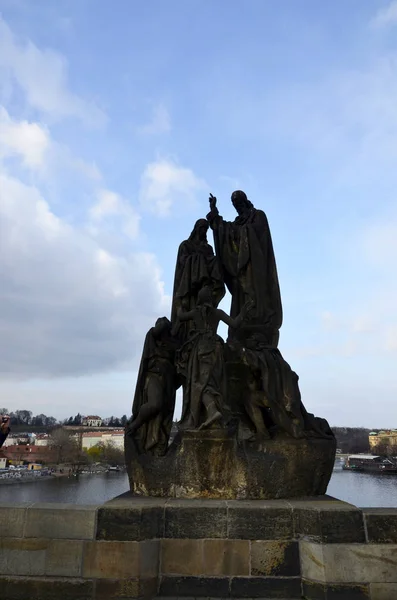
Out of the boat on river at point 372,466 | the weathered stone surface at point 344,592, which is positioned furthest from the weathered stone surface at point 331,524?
the boat on river at point 372,466

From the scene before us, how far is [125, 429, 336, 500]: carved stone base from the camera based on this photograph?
5488mm

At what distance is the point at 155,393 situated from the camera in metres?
6.26

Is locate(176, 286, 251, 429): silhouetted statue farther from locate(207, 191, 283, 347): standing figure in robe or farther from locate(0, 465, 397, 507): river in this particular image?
locate(0, 465, 397, 507): river

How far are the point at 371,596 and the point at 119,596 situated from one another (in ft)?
8.15

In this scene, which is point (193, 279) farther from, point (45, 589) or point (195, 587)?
point (45, 589)

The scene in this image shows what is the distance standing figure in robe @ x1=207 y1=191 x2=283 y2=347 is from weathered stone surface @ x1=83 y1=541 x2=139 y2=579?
3.33 metres

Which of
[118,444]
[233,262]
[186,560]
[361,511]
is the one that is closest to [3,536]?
[186,560]

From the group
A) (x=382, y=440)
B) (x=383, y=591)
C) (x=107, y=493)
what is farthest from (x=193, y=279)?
(x=382, y=440)

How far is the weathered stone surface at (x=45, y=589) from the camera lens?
4.67m

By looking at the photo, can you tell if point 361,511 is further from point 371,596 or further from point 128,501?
point 128,501

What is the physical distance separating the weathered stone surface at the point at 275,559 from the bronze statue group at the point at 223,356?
1146mm

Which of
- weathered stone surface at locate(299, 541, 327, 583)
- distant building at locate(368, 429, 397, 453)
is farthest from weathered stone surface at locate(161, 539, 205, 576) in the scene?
distant building at locate(368, 429, 397, 453)

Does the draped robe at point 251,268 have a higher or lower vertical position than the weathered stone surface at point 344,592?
higher

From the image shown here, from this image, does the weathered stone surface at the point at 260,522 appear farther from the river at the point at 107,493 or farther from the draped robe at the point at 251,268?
the river at the point at 107,493
